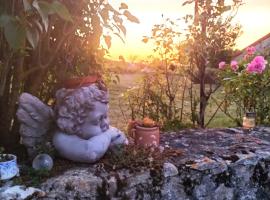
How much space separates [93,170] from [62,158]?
225 mm

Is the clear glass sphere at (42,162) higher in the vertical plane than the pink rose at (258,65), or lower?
lower

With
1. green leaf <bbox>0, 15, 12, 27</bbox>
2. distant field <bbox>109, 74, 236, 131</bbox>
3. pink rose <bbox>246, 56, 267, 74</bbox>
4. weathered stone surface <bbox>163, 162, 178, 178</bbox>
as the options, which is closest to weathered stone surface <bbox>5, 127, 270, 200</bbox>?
weathered stone surface <bbox>163, 162, 178, 178</bbox>

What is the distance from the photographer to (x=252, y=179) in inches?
112

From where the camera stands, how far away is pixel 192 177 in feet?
8.51

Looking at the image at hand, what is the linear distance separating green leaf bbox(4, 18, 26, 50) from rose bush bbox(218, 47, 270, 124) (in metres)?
3.06

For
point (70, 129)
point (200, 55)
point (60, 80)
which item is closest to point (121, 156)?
point (70, 129)

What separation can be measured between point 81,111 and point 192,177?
794mm

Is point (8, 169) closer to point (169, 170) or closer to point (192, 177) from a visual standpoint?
point (169, 170)

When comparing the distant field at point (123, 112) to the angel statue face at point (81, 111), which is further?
the distant field at point (123, 112)

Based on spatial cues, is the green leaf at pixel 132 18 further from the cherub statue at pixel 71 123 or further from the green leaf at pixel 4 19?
the green leaf at pixel 4 19

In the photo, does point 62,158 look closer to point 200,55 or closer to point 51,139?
point 51,139

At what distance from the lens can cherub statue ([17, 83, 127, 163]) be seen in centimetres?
232

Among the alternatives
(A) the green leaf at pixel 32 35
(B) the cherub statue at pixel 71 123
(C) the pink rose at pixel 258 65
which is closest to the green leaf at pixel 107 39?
(B) the cherub statue at pixel 71 123

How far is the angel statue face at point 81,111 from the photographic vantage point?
2.31 m
